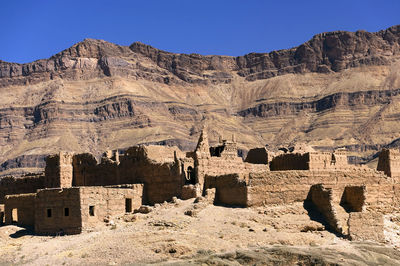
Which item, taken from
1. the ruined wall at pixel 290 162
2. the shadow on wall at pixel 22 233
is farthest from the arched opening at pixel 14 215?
the ruined wall at pixel 290 162

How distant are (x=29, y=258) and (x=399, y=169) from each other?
104 ft

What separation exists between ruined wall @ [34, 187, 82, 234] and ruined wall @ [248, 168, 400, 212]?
9.83m

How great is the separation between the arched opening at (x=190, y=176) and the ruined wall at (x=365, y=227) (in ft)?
37.2

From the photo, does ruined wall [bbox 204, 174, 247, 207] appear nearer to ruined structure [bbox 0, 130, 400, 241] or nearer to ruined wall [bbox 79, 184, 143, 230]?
ruined structure [bbox 0, 130, 400, 241]

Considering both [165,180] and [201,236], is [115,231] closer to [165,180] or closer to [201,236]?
[201,236]

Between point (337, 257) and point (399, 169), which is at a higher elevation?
point (399, 169)

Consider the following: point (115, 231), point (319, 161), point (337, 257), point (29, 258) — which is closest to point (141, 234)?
point (115, 231)

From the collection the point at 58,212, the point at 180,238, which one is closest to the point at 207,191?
the point at 180,238

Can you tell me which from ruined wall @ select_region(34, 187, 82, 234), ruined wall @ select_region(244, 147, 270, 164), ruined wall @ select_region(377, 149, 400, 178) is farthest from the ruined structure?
ruined wall @ select_region(377, 149, 400, 178)

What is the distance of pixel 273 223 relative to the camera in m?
42.2

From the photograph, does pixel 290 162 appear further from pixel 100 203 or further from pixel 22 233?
pixel 22 233

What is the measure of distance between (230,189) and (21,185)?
20.4 metres

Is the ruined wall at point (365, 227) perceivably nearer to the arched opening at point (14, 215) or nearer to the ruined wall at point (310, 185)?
the ruined wall at point (310, 185)

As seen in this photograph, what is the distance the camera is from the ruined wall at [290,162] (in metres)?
56.2
